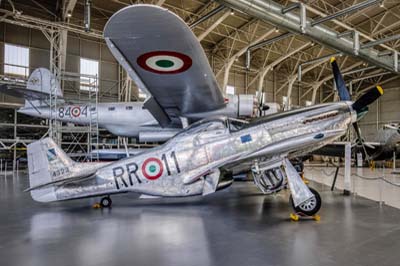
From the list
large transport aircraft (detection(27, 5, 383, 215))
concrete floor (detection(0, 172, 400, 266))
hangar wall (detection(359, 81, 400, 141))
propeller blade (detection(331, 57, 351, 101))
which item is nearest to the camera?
concrete floor (detection(0, 172, 400, 266))

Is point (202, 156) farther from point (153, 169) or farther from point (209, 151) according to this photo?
point (153, 169)

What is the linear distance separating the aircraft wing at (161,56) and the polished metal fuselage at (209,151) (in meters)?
1.12

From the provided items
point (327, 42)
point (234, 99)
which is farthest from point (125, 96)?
point (327, 42)

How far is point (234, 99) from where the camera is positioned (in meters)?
10.6

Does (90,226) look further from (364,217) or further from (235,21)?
(235,21)

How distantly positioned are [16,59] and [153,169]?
15695 mm

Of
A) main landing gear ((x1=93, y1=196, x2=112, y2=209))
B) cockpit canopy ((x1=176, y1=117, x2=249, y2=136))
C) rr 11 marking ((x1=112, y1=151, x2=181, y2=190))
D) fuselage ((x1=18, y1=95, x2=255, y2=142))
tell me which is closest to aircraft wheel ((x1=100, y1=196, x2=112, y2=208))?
main landing gear ((x1=93, y1=196, x2=112, y2=209))

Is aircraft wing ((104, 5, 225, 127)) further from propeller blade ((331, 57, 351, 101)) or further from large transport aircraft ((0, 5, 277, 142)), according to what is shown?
propeller blade ((331, 57, 351, 101))

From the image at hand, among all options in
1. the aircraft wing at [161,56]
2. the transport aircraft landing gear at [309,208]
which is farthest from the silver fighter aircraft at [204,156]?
the aircraft wing at [161,56]

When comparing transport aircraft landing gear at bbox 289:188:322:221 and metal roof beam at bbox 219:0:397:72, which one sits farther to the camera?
metal roof beam at bbox 219:0:397:72

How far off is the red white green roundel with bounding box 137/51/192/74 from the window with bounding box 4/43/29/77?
47.1ft

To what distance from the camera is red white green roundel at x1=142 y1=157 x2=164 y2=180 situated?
18.6 ft

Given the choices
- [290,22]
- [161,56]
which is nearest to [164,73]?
[161,56]

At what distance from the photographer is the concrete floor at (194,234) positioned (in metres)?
3.28
